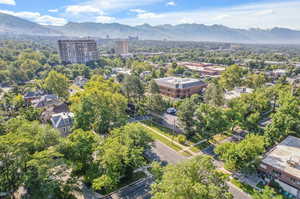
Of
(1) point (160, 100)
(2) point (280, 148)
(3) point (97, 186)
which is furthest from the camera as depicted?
(1) point (160, 100)

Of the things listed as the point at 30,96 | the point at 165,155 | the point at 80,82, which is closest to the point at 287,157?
the point at 165,155

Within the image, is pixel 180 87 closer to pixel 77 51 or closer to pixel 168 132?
pixel 168 132

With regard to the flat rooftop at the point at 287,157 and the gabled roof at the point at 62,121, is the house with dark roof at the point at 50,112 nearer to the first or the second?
the gabled roof at the point at 62,121

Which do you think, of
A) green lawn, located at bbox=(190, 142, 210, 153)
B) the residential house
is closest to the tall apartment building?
the residential house

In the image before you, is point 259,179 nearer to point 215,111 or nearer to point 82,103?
point 215,111

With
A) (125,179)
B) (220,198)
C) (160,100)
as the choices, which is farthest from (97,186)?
(160,100)

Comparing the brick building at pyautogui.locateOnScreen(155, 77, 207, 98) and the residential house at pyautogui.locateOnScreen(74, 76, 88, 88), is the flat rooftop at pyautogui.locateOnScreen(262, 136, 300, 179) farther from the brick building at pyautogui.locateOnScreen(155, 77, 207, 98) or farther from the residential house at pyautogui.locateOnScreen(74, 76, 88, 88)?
the residential house at pyautogui.locateOnScreen(74, 76, 88, 88)
